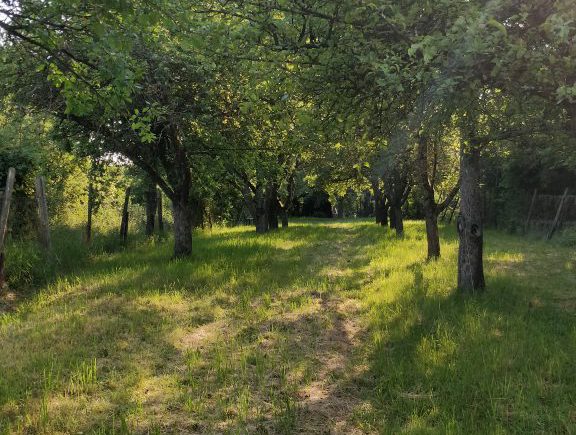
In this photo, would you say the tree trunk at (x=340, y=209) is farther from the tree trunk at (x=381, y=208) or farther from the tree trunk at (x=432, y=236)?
the tree trunk at (x=432, y=236)

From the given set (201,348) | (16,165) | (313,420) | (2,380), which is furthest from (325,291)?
(16,165)

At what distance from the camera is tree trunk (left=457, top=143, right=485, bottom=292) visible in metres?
8.97

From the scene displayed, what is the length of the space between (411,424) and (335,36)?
4.07 meters

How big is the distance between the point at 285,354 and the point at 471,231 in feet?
15.8

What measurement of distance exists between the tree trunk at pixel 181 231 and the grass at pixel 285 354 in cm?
195

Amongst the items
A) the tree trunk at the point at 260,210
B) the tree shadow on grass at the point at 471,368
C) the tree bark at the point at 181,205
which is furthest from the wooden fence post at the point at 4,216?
the tree trunk at the point at 260,210

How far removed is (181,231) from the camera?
12984 millimetres

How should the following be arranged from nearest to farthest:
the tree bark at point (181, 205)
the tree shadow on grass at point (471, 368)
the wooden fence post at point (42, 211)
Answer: the tree shadow on grass at point (471, 368)
the wooden fence post at point (42, 211)
the tree bark at point (181, 205)

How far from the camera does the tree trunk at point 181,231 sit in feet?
42.5

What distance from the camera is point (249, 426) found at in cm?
429

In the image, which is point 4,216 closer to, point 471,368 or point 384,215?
point 471,368

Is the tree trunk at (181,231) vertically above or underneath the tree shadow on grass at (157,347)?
above

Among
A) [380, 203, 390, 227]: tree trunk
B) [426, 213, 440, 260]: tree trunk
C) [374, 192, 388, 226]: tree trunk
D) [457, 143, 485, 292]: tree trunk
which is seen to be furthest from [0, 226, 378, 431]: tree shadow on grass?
[374, 192, 388, 226]: tree trunk

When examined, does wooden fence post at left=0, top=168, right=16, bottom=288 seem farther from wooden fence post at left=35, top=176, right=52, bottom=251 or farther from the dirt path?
the dirt path
